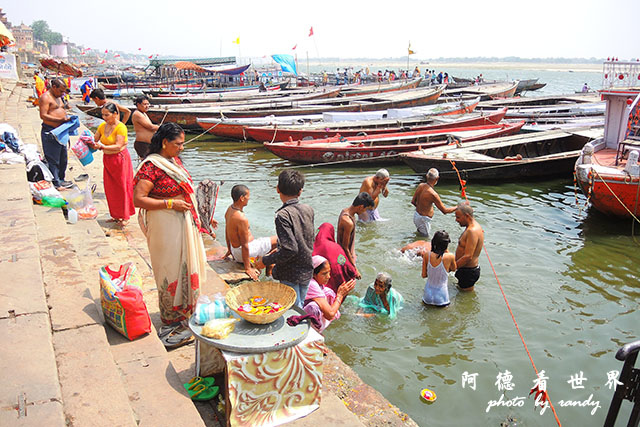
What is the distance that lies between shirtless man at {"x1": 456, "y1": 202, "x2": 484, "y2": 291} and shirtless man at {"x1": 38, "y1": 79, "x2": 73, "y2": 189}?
5982 millimetres

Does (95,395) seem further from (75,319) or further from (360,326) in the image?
(360,326)

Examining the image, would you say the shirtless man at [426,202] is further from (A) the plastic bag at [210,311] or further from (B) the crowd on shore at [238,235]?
(A) the plastic bag at [210,311]

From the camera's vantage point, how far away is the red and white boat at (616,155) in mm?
9148

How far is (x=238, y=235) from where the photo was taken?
5664 mm

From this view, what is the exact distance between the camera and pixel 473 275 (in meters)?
6.21

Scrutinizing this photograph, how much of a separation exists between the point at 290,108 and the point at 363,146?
9.74 m

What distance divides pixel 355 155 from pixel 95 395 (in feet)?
41.1

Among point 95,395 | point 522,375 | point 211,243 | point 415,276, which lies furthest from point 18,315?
point 415,276

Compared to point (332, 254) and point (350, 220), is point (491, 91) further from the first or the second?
point (332, 254)

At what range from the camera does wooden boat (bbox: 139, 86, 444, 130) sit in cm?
2095

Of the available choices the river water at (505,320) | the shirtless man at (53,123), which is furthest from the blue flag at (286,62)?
the shirtless man at (53,123)

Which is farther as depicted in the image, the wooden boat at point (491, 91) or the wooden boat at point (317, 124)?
the wooden boat at point (491, 91)

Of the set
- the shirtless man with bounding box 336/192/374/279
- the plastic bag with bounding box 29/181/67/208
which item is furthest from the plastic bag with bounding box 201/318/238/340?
the plastic bag with bounding box 29/181/67/208

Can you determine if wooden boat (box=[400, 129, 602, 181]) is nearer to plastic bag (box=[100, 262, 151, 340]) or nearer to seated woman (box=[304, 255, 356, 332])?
seated woman (box=[304, 255, 356, 332])
